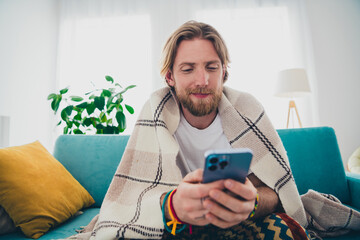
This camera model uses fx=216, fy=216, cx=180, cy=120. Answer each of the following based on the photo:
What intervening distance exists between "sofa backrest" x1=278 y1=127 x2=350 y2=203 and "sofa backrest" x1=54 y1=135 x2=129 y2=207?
0.99m

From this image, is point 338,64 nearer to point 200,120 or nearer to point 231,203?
point 200,120

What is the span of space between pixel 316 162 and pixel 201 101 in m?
0.79

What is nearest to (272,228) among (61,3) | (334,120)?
(334,120)

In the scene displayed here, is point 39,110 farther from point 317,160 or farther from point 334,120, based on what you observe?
point 334,120

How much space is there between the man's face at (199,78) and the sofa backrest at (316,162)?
609mm

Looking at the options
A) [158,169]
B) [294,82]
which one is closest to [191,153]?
[158,169]

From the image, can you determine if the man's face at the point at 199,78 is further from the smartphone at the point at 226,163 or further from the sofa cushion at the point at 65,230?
the sofa cushion at the point at 65,230

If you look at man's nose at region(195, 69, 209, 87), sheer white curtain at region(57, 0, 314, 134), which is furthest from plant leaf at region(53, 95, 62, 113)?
man's nose at region(195, 69, 209, 87)

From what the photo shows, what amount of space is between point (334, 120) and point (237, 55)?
1.46 metres

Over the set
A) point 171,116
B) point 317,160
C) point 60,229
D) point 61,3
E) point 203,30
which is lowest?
point 60,229

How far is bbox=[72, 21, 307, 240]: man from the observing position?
0.60 meters

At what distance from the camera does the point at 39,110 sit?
258 centimetres

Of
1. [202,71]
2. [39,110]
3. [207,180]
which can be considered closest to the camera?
[207,180]

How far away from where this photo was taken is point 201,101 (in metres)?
0.90
